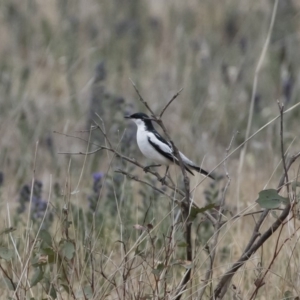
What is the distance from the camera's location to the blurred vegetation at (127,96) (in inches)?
162

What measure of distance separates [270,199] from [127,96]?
498 cm

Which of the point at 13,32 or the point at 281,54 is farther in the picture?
the point at 13,32

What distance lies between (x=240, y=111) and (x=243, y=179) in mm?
1533

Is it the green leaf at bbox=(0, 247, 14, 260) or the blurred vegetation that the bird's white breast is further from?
the green leaf at bbox=(0, 247, 14, 260)

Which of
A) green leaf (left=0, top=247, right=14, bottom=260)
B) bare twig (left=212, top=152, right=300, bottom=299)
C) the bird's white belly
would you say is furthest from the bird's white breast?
green leaf (left=0, top=247, right=14, bottom=260)

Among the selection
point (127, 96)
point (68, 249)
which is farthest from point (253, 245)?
point (127, 96)

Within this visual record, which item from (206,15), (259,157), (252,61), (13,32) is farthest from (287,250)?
(206,15)

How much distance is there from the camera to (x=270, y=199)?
248cm

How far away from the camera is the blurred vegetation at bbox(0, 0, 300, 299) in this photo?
4.12m

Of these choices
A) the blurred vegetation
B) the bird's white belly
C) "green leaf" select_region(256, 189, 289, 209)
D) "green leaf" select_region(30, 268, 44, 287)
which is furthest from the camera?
the blurred vegetation

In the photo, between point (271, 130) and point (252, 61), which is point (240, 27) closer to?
point (252, 61)

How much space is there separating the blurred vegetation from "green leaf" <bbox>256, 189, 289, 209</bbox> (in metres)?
0.44

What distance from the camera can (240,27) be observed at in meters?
8.89

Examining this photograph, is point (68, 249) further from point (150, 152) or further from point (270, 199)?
point (150, 152)
